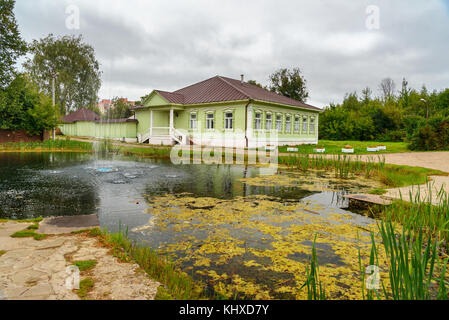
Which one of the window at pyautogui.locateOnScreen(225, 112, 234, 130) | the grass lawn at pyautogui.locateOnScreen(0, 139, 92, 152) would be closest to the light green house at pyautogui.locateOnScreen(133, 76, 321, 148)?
the window at pyautogui.locateOnScreen(225, 112, 234, 130)

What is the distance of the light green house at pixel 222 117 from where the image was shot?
70.9 feet

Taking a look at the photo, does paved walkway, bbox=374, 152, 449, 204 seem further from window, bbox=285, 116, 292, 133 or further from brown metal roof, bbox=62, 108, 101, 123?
brown metal roof, bbox=62, 108, 101, 123

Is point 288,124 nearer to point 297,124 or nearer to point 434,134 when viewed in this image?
point 297,124

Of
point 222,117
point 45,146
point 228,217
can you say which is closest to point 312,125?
point 222,117

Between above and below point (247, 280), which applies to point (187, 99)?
above

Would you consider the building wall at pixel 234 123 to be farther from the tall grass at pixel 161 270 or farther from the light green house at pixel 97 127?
the tall grass at pixel 161 270

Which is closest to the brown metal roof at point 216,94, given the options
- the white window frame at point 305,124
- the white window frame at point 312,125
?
the white window frame at point 305,124

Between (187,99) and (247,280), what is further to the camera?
(187,99)

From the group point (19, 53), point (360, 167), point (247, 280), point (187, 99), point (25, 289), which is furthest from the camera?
point (187, 99)

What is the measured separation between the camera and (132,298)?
2162 mm

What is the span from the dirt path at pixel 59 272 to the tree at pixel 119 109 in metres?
48.5
